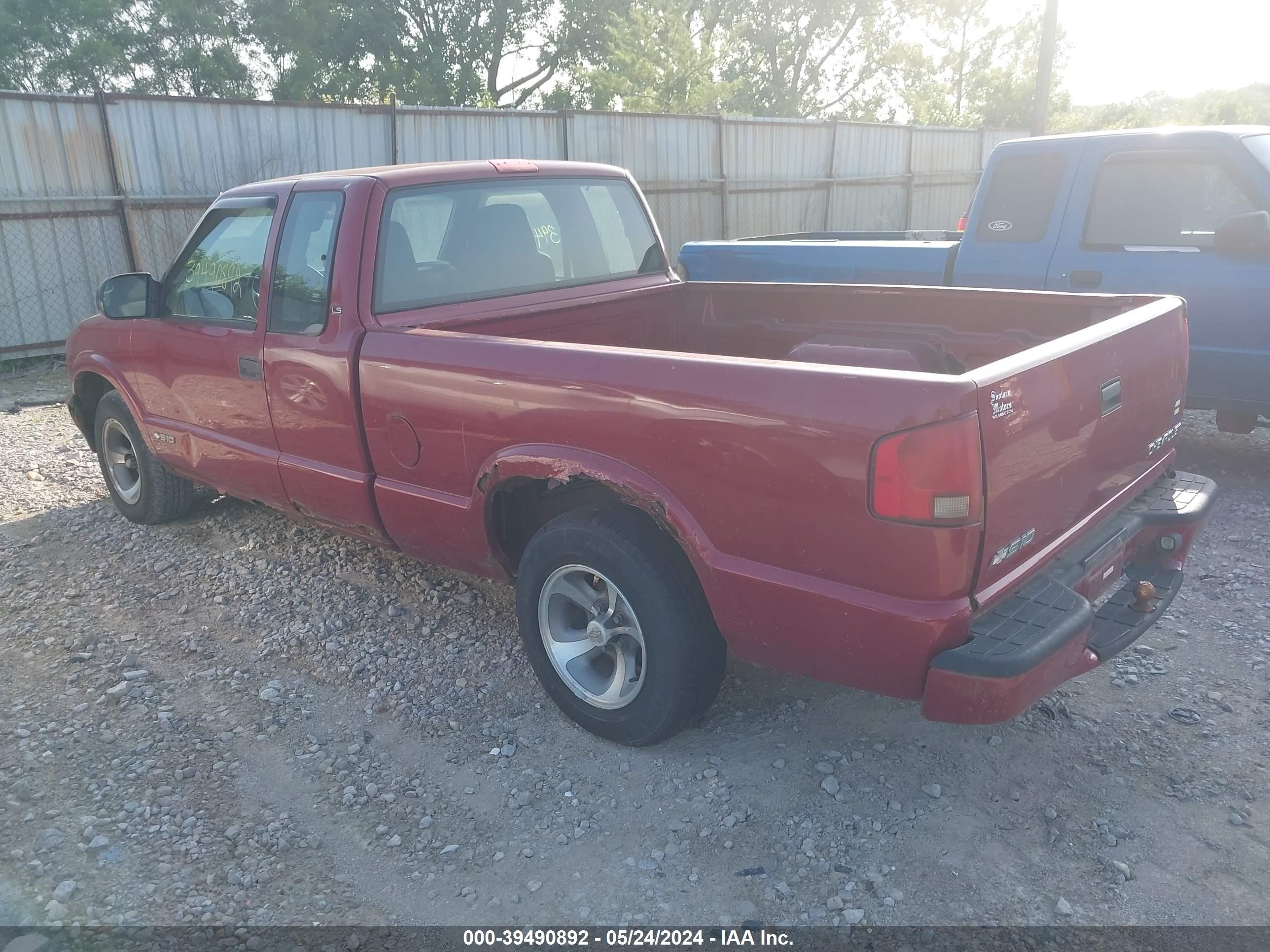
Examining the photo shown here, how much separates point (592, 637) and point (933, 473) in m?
1.36

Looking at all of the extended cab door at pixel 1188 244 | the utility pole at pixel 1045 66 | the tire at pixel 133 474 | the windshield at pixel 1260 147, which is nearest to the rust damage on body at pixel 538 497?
the tire at pixel 133 474

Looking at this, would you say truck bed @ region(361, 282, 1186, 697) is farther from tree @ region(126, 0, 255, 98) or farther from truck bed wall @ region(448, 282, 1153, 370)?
tree @ region(126, 0, 255, 98)

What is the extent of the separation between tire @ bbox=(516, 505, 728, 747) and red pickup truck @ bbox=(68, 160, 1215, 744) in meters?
0.01

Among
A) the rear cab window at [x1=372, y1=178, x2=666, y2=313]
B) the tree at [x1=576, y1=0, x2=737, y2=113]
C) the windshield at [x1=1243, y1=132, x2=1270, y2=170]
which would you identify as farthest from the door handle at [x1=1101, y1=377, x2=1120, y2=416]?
the tree at [x1=576, y1=0, x2=737, y2=113]

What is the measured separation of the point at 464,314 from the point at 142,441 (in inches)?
95.5

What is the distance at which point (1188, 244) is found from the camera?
564 centimetres

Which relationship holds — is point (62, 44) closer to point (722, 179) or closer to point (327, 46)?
point (327, 46)

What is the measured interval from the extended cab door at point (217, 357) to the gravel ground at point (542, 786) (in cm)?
72

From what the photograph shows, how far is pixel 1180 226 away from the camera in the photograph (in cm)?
570

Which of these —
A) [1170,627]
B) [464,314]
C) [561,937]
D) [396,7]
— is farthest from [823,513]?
[396,7]

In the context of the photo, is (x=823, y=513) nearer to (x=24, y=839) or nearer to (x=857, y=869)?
(x=857, y=869)

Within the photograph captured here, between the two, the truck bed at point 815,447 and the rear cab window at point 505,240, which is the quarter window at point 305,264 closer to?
the rear cab window at point 505,240

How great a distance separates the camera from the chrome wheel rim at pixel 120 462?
18.1 ft

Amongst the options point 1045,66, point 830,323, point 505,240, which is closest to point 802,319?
point 830,323
